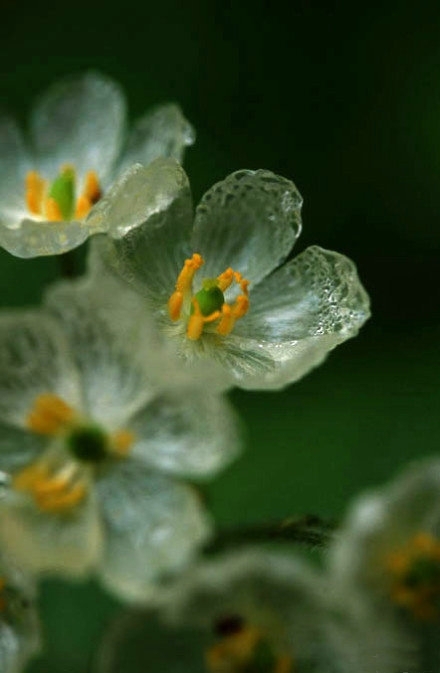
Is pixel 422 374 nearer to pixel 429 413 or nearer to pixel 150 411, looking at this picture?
pixel 429 413

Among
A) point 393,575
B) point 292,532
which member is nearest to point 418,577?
point 393,575

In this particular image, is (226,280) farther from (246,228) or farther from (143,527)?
(143,527)

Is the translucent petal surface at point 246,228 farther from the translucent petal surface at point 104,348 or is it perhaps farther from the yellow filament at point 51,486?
the yellow filament at point 51,486

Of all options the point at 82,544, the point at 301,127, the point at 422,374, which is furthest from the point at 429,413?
the point at 82,544

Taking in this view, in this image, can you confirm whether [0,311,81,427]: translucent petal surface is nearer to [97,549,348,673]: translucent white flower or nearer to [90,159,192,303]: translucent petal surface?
[90,159,192,303]: translucent petal surface

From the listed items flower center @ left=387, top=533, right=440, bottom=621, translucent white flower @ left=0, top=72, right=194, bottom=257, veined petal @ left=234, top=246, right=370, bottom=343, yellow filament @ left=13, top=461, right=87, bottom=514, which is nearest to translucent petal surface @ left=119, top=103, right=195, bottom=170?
translucent white flower @ left=0, top=72, right=194, bottom=257

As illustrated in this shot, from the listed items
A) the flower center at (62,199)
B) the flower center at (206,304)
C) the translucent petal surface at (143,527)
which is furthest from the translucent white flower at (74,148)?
the translucent petal surface at (143,527)
